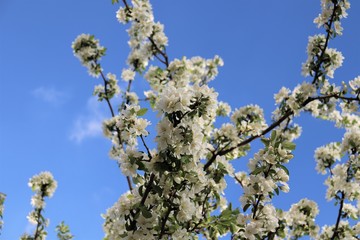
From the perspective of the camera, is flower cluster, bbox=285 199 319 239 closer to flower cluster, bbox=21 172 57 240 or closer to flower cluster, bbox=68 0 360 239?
flower cluster, bbox=68 0 360 239

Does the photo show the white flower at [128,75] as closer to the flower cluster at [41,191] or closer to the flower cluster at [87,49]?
the flower cluster at [87,49]

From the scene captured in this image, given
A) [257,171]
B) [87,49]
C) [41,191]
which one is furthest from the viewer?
[41,191]

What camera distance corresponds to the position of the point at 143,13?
21.5 feet

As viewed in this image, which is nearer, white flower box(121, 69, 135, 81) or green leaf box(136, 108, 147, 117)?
green leaf box(136, 108, 147, 117)

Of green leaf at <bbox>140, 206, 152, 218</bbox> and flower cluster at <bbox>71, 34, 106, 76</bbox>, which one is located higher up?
flower cluster at <bbox>71, 34, 106, 76</bbox>

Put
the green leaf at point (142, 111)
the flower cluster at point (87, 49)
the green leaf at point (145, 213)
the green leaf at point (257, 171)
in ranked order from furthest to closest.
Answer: the flower cluster at point (87, 49) → the green leaf at point (257, 171) → the green leaf at point (142, 111) → the green leaf at point (145, 213)

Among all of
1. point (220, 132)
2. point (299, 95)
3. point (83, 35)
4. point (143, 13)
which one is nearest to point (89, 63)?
point (83, 35)

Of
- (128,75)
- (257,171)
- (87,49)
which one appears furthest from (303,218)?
(87,49)

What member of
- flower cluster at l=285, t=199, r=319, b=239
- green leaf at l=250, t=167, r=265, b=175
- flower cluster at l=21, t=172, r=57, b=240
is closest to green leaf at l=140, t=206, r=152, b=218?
green leaf at l=250, t=167, r=265, b=175

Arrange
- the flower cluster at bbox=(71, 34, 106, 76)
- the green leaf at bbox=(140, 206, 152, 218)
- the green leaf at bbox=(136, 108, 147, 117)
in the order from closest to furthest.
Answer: the green leaf at bbox=(140, 206, 152, 218) < the green leaf at bbox=(136, 108, 147, 117) < the flower cluster at bbox=(71, 34, 106, 76)

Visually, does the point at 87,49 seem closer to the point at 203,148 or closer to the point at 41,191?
the point at 41,191

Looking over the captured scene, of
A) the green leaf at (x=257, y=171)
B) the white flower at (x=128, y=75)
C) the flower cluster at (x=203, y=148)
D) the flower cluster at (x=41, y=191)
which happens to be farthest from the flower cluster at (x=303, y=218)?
the flower cluster at (x=41, y=191)

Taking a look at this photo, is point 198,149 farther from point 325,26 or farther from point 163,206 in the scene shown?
point 325,26

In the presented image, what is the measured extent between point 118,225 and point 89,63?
190 inches
